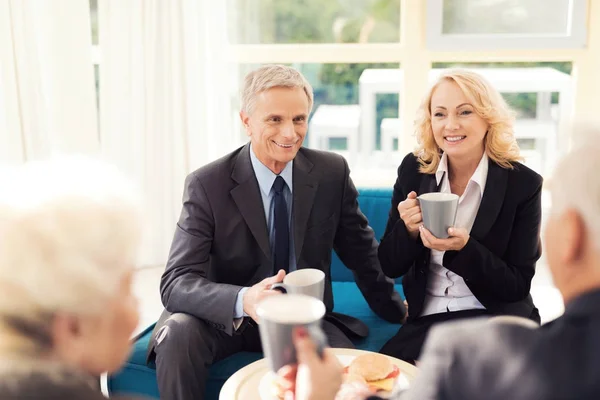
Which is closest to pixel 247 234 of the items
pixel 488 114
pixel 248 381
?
pixel 248 381

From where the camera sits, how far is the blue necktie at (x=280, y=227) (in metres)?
2.42

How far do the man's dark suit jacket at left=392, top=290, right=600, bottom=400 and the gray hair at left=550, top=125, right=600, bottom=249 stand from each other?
4.8 inches

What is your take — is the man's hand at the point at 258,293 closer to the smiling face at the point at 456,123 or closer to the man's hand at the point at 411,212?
the man's hand at the point at 411,212

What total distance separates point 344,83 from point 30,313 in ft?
11.0

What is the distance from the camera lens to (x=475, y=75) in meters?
2.35

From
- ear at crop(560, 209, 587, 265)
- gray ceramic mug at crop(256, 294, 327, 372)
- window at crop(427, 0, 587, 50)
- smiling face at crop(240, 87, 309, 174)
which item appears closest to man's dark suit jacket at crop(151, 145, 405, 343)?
smiling face at crop(240, 87, 309, 174)

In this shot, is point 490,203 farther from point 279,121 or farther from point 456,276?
point 279,121

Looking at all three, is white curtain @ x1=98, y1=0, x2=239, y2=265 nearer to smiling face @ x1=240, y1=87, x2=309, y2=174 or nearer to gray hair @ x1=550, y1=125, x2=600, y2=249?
smiling face @ x1=240, y1=87, x2=309, y2=174

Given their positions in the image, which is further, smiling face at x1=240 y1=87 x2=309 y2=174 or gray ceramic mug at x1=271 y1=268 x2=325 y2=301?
smiling face at x1=240 y1=87 x2=309 y2=174

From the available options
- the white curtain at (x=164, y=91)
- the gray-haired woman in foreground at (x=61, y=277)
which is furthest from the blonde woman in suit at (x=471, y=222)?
the white curtain at (x=164, y=91)

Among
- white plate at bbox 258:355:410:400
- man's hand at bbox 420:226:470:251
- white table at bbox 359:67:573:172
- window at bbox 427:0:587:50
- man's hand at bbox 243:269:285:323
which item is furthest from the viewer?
white table at bbox 359:67:573:172

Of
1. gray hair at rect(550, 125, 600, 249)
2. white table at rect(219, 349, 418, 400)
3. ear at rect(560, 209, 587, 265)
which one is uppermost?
gray hair at rect(550, 125, 600, 249)

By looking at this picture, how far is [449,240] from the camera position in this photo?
2.07m

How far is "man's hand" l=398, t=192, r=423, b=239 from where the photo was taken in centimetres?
220
